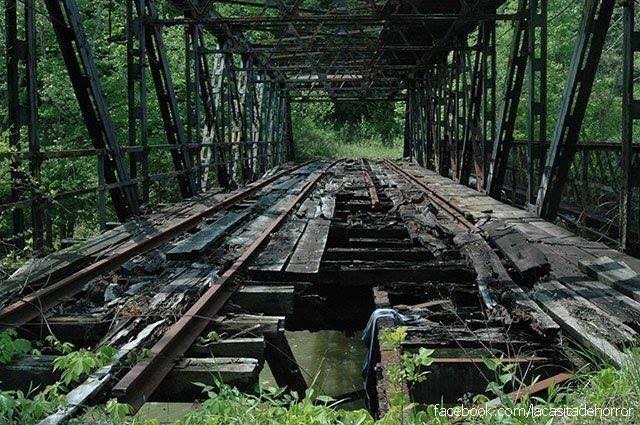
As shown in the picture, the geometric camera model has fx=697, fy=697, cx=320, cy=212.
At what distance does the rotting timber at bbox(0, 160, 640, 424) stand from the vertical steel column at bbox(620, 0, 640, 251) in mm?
428

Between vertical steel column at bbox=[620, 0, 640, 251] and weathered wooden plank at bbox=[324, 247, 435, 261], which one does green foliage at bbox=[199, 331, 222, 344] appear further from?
vertical steel column at bbox=[620, 0, 640, 251]

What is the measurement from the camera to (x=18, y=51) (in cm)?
710

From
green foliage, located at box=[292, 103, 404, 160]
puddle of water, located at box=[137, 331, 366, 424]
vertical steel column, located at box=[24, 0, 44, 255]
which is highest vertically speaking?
vertical steel column, located at box=[24, 0, 44, 255]

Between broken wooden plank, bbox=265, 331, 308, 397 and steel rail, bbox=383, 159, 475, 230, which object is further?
steel rail, bbox=383, 159, 475, 230

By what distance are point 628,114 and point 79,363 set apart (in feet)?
18.4

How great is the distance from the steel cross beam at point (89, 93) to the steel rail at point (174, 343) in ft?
12.2

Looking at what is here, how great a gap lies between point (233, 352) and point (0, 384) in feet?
4.26

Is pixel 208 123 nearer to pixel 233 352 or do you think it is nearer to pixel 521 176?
pixel 521 176

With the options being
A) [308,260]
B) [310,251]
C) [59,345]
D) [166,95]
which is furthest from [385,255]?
[166,95]

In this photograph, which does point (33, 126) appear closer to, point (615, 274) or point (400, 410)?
point (400, 410)

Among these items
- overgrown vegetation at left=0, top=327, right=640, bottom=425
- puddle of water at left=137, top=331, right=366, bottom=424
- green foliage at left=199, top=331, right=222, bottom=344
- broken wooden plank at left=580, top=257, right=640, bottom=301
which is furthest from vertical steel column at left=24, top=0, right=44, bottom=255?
broken wooden plank at left=580, top=257, right=640, bottom=301

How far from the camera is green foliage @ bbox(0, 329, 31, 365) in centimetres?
389

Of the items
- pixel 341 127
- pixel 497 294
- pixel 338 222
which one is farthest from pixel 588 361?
pixel 341 127

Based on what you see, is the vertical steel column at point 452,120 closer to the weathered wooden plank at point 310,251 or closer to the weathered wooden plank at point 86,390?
the weathered wooden plank at point 310,251
